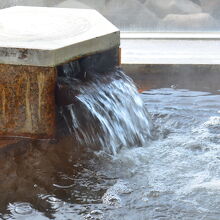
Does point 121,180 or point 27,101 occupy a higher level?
point 27,101

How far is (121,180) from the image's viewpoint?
11.4 feet

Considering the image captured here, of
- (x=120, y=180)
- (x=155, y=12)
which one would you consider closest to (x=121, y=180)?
(x=120, y=180)

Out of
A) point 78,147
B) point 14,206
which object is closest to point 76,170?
point 78,147

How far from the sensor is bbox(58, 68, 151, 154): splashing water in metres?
4.06

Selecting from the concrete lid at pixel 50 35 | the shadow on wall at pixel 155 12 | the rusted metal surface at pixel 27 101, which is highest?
the concrete lid at pixel 50 35

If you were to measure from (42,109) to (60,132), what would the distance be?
30 cm

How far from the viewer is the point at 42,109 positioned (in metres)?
3.88

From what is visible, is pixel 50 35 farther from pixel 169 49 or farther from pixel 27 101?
pixel 169 49

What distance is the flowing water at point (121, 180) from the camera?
10.1 ft

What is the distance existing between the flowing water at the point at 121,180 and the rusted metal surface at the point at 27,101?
15cm

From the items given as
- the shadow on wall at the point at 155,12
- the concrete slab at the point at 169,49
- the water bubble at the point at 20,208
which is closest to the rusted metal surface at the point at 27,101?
the water bubble at the point at 20,208

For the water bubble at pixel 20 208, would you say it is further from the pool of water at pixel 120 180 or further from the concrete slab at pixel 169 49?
the concrete slab at pixel 169 49

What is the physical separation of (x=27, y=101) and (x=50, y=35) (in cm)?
70

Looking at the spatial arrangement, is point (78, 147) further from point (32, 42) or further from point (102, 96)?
point (32, 42)
